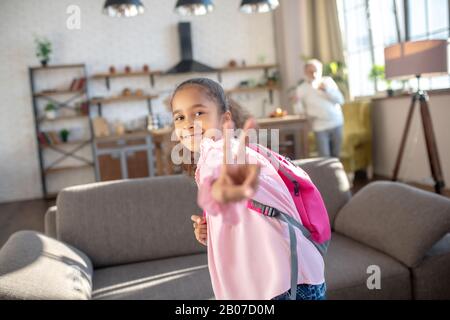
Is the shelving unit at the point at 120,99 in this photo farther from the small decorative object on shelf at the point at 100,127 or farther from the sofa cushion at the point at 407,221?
the sofa cushion at the point at 407,221

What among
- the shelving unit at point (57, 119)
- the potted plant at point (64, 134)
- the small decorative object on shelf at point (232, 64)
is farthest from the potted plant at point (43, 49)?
the small decorative object on shelf at point (232, 64)

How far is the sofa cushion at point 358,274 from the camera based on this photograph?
0.94 metres

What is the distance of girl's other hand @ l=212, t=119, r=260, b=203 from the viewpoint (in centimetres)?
15

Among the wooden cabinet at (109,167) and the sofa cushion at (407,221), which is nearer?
the sofa cushion at (407,221)

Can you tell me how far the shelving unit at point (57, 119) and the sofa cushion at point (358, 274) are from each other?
11.5 ft

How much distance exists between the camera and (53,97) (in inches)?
161

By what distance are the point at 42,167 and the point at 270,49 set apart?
2.38 meters

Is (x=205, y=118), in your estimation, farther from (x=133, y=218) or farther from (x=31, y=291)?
(x=133, y=218)

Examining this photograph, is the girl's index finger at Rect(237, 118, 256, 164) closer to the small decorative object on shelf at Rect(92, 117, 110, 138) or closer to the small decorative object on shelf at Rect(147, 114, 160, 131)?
the small decorative object on shelf at Rect(147, 114, 160, 131)

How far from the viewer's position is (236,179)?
0.17 meters

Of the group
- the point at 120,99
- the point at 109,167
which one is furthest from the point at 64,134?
the point at 109,167

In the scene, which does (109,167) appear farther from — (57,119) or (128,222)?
(128,222)
